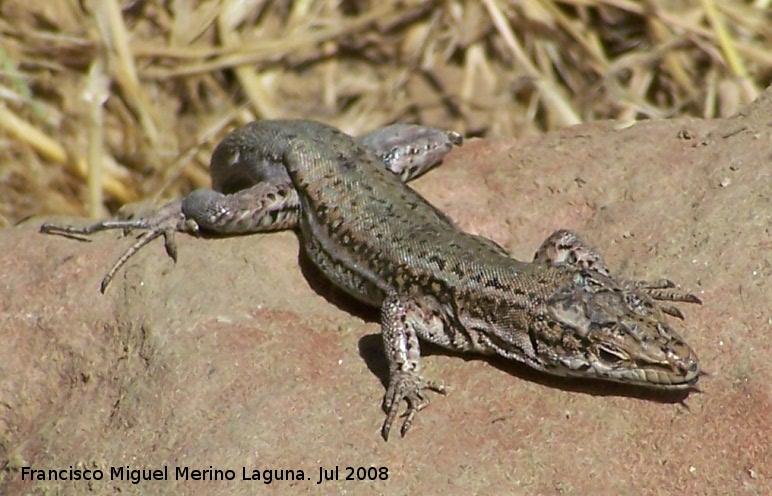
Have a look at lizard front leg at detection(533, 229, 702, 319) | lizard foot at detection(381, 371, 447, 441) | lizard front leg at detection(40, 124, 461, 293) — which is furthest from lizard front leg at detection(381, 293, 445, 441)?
lizard front leg at detection(40, 124, 461, 293)

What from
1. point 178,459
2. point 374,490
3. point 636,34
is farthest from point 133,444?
point 636,34

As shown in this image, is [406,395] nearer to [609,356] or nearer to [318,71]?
[609,356]

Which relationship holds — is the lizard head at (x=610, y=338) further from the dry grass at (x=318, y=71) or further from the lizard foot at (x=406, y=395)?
the dry grass at (x=318, y=71)

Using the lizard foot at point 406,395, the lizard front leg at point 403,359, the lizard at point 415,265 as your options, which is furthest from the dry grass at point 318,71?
the lizard foot at point 406,395

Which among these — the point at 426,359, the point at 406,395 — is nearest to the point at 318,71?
the point at 426,359

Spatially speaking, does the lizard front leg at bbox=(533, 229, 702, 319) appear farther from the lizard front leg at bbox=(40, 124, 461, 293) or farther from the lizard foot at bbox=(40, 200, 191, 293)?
the lizard foot at bbox=(40, 200, 191, 293)

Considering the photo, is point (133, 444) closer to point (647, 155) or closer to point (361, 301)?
point (361, 301)
